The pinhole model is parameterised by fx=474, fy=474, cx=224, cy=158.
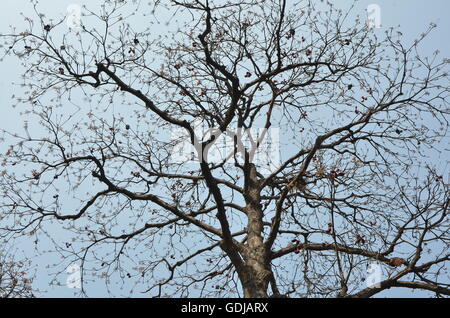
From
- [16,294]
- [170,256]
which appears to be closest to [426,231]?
[170,256]

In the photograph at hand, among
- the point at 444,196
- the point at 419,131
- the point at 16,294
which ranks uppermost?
the point at 419,131
